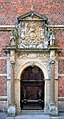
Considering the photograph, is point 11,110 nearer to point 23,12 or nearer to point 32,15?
point 32,15

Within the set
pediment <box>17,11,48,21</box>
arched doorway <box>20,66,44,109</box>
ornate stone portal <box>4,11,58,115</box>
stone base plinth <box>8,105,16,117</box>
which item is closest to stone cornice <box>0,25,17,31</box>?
ornate stone portal <box>4,11,58,115</box>

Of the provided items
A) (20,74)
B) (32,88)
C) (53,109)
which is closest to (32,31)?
(20,74)

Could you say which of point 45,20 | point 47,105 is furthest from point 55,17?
point 47,105

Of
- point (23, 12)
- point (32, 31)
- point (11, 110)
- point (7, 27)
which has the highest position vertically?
point (23, 12)

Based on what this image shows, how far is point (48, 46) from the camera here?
10.8 meters

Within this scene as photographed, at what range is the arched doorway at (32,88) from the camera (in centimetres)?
1127

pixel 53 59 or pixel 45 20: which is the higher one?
pixel 45 20

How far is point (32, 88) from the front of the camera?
1132 cm

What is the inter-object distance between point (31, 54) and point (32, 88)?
1.57 metres

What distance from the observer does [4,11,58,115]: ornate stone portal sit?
1090 cm

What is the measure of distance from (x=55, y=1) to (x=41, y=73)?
336 centimetres

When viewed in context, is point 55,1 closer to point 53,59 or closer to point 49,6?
point 49,6

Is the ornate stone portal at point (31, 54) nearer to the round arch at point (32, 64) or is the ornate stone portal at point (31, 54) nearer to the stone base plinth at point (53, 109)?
the round arch at point (32, 64)

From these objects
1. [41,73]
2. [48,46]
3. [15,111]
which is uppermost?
[48,46]
